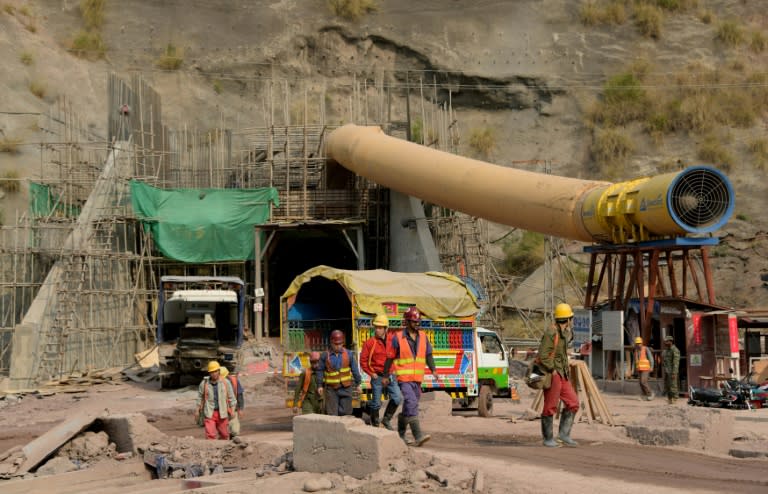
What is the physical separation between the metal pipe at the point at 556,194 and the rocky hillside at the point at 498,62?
18617 millimetres

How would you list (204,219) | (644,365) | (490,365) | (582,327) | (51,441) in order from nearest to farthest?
(51,441) < (490,365) < (644,365) < (582,327) < (204,219)

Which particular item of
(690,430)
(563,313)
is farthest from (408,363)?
(690,430)

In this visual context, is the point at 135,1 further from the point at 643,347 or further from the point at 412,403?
the point at 412,403

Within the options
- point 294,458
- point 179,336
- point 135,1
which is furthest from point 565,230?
point 135,1

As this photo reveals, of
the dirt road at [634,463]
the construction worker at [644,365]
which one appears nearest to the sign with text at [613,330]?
the construction worker at [644,365]

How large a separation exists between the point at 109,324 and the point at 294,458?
22461mm

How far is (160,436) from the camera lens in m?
14.7

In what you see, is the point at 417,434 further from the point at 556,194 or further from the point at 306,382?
the point at 556,194

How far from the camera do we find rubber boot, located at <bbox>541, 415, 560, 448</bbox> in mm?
13297

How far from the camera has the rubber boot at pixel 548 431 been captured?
13297mm

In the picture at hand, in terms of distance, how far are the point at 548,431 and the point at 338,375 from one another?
10.2 ft

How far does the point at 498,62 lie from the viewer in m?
55.1

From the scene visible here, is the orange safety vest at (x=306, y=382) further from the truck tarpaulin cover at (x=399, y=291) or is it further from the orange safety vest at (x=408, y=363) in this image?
the truck tarpaulin cover at (x=399, y=291)

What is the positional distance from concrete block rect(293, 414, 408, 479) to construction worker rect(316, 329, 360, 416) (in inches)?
117
